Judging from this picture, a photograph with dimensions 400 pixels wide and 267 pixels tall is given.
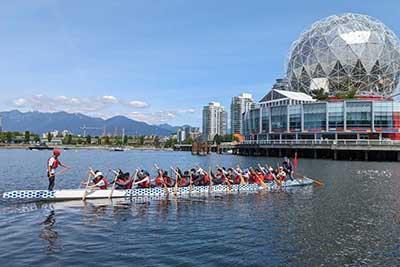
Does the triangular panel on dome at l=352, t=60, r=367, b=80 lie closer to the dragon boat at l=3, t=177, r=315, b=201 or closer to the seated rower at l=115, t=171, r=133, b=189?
the dragon boat at l=3, t=177, r=315, b=201

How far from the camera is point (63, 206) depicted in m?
24.2

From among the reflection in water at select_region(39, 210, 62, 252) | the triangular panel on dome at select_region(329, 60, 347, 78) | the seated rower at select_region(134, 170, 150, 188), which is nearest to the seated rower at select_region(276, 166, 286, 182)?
the seated rower at select_region(134, 170, 150, 188)

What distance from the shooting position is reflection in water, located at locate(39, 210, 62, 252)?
15.9 m

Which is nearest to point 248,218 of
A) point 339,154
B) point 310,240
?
point 310,240

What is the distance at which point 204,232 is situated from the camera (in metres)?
18.9

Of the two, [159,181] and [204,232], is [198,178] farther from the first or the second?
[204,232]

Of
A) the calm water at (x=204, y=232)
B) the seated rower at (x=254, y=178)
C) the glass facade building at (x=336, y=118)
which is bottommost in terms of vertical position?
the calm water at (x=204, y=232)

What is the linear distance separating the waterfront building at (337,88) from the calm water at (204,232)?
261ft

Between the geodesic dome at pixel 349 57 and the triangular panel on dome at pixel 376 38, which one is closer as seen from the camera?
the geodesic dome at pixel 349 57

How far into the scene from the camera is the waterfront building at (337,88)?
339 feet

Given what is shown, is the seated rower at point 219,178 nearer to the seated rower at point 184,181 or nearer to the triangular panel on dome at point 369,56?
the seated rower at point 184,181

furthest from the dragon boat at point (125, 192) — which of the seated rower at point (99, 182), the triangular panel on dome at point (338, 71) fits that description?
the triangular panel on dome at point (338, 71)

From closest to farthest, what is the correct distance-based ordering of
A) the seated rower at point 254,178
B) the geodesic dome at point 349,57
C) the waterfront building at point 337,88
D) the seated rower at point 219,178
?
the seated rower at point 219,178, the seated rower at point 254,178, the waterfront building at point 337,88, the geodesic dome at point 349,57

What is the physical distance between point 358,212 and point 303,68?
11353cm
